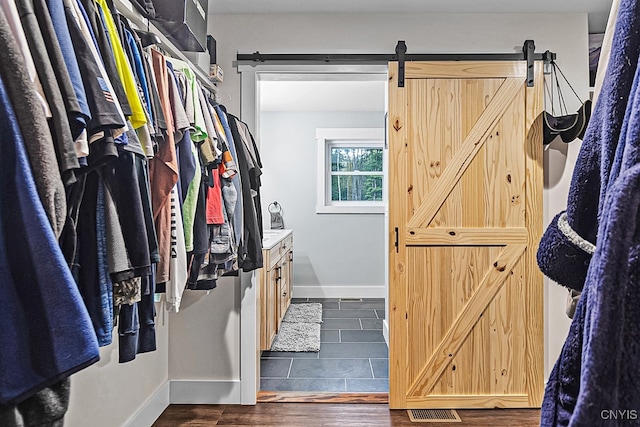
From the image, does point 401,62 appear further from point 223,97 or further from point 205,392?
point 205,392

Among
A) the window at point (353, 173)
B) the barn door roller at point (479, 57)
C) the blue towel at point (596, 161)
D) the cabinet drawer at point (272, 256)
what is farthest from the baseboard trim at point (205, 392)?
the window at point (353, 173)

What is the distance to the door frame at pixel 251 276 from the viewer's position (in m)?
2.99

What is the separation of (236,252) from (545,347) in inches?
75.3

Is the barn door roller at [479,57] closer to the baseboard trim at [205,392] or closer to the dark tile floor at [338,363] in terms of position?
the dark tile floor at [338,363]

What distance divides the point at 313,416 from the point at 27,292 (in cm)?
229

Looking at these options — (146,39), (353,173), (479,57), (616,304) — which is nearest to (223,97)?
(146,39)

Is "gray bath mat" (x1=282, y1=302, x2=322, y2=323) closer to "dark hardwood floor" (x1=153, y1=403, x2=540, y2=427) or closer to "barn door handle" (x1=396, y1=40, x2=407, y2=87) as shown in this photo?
"dark hardwood floor" (x1=153, y1=403, x2=540, y2=427)

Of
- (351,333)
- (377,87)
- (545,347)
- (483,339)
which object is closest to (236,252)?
(483,339)

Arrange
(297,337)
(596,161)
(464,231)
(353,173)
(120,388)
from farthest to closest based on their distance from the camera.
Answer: (353,173) < (297,337) < (464,231) < (120,388) < (596,161)

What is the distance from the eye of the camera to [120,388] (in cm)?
236

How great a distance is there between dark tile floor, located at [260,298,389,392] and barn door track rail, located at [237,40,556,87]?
1.89 metres

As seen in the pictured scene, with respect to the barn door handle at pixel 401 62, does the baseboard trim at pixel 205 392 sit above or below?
below

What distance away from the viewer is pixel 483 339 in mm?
2910

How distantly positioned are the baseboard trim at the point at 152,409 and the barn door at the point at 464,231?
1.30 m
